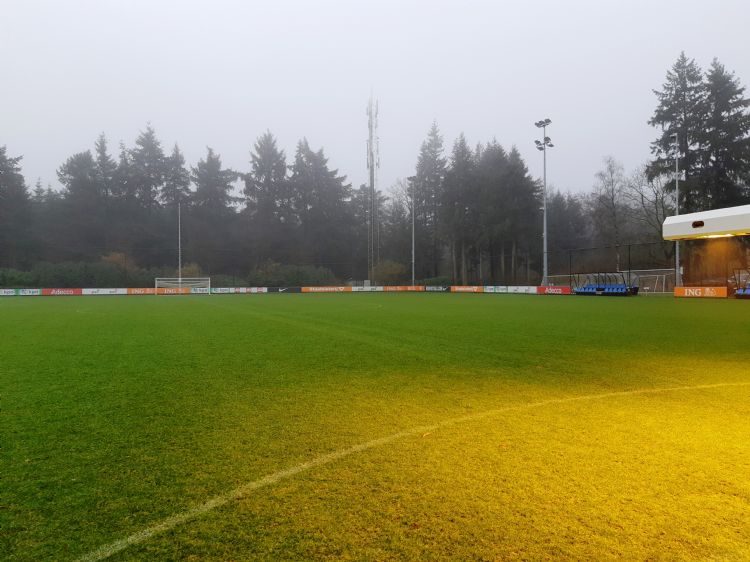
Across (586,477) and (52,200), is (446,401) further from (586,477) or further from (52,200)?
(52,200)

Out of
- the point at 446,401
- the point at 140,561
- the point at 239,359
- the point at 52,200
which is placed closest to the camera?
the point at 140,561

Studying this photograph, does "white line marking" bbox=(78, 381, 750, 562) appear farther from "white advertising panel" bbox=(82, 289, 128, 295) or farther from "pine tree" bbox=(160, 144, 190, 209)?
"pine tree" bbox=(160, 144, 190, 209)

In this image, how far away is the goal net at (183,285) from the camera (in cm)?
4619

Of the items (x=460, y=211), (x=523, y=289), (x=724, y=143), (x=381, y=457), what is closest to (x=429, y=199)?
(x=460, y=211)

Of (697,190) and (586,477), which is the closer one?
(586,477)

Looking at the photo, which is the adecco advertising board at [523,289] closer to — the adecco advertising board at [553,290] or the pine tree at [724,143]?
the adecco advertising board at [553,290]

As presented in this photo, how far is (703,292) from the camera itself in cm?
2764

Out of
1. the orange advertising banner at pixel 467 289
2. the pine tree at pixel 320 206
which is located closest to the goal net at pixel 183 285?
the pine tree at pixel 320 206

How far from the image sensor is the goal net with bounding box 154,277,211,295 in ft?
152

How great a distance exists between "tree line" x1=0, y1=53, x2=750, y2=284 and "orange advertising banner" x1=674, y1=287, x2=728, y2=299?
8.43m

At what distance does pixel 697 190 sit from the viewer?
3862 cm

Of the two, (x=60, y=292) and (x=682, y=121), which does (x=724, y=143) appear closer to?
(x=682, y=121)

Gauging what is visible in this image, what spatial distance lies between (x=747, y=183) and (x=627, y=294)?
17.7 meters

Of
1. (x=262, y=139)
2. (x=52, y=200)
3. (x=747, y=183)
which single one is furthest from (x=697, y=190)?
(x=52, y=200)
